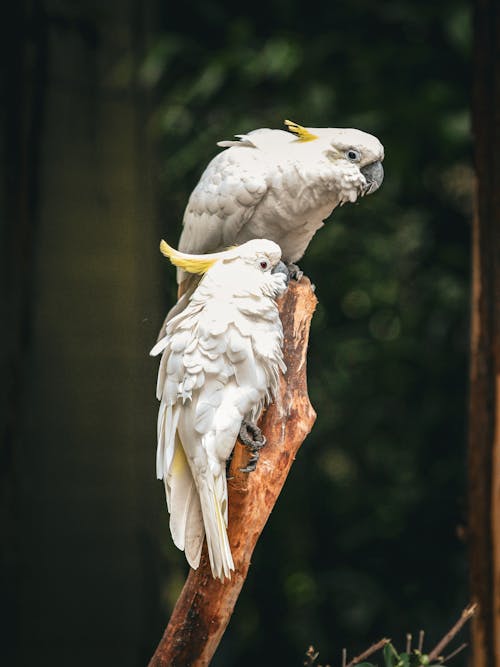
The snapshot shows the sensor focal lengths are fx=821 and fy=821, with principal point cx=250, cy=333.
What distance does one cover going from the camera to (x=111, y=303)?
1.18m

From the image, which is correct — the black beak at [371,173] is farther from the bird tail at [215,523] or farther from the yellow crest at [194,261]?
the bird tail at [215,523]

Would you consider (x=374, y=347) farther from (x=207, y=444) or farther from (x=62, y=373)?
(x=207, y=444)

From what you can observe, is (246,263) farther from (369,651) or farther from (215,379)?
(369,651)

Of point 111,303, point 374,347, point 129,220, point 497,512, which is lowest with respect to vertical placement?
point 497,512

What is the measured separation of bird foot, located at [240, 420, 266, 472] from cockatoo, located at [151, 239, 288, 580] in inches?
0.4

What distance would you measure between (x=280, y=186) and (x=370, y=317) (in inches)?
31.0

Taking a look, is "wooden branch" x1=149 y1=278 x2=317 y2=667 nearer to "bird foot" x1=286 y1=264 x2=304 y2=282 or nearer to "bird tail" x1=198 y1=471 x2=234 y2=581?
"bird tail" x1=198 y1=471 x2=234 y2=581

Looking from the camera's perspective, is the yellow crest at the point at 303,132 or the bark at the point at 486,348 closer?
the yellow crest at the point at 303,132

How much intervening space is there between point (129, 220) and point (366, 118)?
674mm

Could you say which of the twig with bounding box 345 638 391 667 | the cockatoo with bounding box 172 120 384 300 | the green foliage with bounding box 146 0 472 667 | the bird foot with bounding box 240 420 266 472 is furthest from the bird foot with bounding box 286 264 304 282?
the green foliage with bounding box 146 0 472 667

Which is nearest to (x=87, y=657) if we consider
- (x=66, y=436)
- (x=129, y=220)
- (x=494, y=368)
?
(x=66, y=436)

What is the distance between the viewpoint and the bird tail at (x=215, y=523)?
894 millimetres

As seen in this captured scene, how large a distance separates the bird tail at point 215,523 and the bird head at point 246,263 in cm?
22

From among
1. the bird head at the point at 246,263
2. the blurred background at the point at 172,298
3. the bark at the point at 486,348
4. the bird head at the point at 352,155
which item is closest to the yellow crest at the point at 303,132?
the bird head at the point at 352,155
